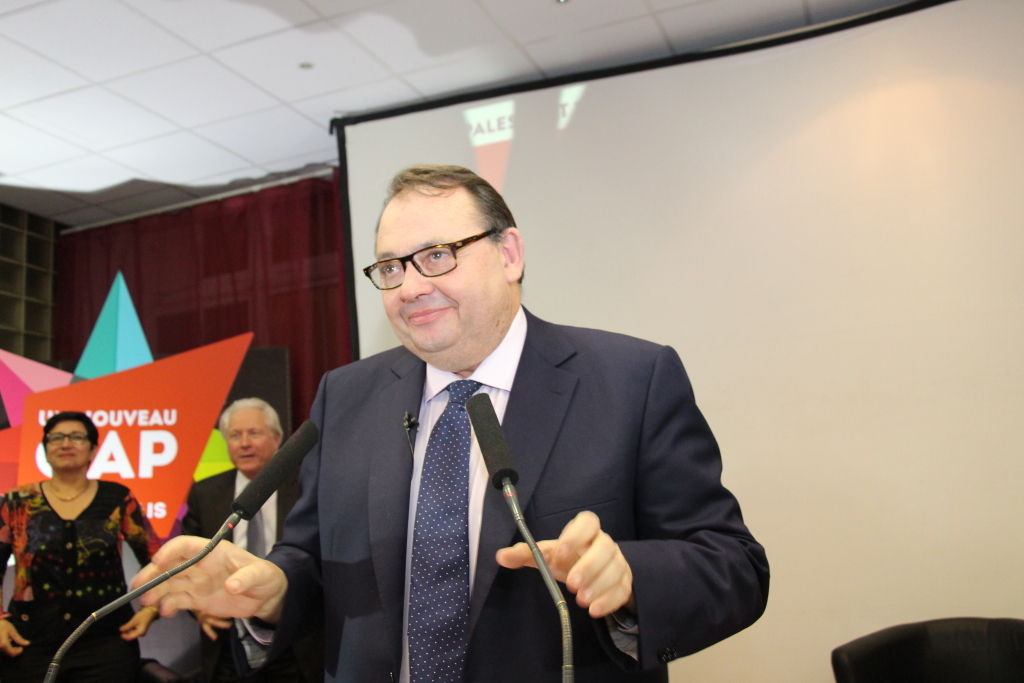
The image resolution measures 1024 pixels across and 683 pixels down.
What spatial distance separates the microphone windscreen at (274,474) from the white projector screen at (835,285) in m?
2.48

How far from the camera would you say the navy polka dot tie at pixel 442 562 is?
1.23 metres

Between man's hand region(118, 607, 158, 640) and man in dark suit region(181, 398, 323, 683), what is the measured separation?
0.85 ft

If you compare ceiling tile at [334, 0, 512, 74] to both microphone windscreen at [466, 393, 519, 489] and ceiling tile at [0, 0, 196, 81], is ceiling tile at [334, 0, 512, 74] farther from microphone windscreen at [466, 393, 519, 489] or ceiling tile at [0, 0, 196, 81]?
microphone windscreen at [466, 393, 519, 489]

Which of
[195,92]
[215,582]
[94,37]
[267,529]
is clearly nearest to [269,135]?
[195,92]

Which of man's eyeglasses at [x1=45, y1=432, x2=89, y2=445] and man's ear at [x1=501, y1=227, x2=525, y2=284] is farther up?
man's ear at [x1=501, y1=227, x2=525, y2=284]

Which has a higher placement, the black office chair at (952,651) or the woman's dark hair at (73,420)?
the woman's dark hair at (73,420)

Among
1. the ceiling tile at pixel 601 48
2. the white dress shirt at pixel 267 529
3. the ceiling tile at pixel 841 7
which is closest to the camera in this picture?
Answer: the ceiling tile at pixel 841 7

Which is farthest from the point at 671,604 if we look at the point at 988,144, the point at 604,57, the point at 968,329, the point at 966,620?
the point at 604,57

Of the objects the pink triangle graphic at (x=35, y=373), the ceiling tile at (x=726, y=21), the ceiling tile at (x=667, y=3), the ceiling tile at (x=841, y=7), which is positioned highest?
the ceiling tile at (x=667, y=3)

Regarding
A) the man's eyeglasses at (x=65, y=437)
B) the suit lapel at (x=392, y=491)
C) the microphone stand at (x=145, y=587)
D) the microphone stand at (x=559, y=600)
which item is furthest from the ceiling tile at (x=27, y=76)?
the microphone stand at (x=559, y=600)

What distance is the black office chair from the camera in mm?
2377

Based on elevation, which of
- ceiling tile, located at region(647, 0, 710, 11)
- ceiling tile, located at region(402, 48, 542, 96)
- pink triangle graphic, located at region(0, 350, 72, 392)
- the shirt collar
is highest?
ceiling tile, located at region(402, 48, 542, 96)

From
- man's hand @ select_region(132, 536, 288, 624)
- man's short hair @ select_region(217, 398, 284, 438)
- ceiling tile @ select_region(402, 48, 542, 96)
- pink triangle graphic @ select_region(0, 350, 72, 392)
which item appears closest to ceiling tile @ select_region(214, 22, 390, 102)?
ceiling tile @ select_region(402, 48, 542, 96)

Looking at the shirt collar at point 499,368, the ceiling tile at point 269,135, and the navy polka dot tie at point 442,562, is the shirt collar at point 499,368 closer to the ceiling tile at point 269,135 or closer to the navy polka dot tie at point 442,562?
the navy polka dot tie at point 442,562
